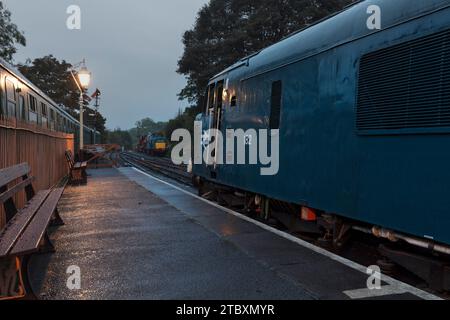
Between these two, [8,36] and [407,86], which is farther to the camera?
[8,36]

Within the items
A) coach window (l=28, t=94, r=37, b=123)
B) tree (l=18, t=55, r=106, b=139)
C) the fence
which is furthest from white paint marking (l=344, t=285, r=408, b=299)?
tree (l=18, t=55, r=106, b=139)

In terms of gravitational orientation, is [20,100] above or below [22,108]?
above

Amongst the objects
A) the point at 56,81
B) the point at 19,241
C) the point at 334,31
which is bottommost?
the point at 19,241

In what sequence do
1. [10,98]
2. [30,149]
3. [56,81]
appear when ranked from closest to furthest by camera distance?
[10,98], [30,149], [56,81]

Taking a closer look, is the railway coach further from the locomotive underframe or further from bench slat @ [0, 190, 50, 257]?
the locomotive underframe

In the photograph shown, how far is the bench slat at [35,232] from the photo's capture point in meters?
3.85

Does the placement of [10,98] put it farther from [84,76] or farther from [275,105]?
[84,76]

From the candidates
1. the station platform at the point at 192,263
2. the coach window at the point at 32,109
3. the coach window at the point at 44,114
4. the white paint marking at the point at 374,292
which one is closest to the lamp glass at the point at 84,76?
the coach window at the point at 44,114

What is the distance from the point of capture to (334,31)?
5621 mm

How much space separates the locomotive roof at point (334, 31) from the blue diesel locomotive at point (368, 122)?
1 cm

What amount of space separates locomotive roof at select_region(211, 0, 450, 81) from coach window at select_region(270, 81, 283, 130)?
0.32 m

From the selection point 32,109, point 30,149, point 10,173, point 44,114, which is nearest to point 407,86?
point 10,173

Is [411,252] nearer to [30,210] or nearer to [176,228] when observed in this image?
[176,228]

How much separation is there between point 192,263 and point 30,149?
5005 mm
